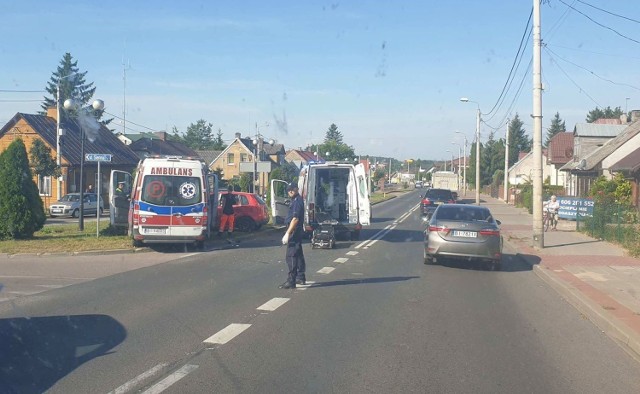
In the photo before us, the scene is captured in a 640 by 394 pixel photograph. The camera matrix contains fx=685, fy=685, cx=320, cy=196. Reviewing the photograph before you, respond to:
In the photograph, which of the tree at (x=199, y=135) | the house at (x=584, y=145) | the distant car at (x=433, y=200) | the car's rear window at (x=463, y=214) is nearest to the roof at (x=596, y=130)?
the house at (x=584, y=145)

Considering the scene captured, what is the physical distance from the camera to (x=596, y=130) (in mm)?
48938

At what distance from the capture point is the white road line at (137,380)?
20.0 feet

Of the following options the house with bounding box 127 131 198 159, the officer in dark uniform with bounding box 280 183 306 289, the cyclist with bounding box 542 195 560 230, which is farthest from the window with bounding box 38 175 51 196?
the officer in dark uniform with bounding box 280 183 306 289

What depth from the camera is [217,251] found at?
62.7 feet

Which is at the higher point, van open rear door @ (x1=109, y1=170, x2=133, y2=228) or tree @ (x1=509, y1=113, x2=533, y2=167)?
tree @ (x1=509, y1=113, x2=533, y2=167)

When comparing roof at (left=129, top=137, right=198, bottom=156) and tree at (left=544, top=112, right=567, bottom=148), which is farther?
tree at (left=544, top=112, right=567, bottom=148)

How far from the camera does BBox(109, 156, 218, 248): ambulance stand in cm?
1788

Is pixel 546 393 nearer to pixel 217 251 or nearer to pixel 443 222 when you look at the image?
pixel 443 222

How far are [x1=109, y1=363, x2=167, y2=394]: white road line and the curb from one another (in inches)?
209

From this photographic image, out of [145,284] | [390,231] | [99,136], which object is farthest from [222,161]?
[145,284]

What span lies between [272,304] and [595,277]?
736cm

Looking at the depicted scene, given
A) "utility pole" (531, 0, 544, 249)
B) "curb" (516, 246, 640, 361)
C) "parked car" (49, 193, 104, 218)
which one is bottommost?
"curb" (516, 246, 640, 361)

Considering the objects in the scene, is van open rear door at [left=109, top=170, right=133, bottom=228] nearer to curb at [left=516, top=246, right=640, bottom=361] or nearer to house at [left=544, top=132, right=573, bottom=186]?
curb at [left=516, top=246, right=640, bottom=361]

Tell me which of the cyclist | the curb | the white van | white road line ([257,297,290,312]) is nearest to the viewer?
the curb
